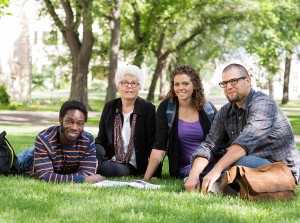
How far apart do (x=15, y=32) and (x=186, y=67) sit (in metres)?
29.0

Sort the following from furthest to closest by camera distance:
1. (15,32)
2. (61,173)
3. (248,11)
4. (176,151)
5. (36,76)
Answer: (36,76), (15,32), (248,11), (176,151), (61,173)

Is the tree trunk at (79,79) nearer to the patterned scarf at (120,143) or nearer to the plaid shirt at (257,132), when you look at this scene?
the patterned scarf at (120,143)

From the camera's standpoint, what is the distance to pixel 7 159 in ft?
25.7

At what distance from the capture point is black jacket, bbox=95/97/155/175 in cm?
848

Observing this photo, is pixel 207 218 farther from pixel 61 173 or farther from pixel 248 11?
pixel 248 11

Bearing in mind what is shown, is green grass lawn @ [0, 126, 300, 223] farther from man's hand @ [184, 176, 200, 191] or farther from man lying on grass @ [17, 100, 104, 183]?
man lying on grass @ [17, 100, 104, 183]

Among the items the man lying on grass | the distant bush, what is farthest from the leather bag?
the distant bush

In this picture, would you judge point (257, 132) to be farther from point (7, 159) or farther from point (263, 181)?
point (7, 159)

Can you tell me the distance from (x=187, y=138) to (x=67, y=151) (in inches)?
60.4

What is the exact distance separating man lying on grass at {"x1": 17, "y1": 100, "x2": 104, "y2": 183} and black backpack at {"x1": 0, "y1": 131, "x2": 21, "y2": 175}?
0.38 meters

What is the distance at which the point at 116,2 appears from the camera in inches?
984

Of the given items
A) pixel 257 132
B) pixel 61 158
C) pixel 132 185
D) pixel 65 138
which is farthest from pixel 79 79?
pixel 257 132

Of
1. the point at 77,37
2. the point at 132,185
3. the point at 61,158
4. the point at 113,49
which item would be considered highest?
the point at 77,37

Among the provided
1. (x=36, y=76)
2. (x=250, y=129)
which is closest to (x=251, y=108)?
(x=250, y=129)
